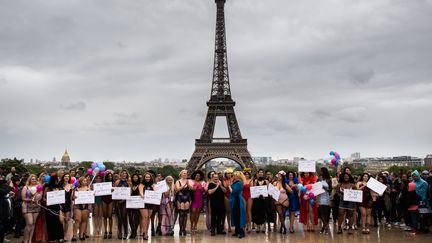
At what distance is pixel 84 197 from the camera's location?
11547 mm

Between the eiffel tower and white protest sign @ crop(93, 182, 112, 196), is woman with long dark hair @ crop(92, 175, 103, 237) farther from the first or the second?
the eiffel tower

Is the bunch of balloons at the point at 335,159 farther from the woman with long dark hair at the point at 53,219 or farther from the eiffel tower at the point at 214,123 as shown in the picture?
the eiffel tower at the point at 214,123

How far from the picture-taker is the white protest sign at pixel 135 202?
38.9ft

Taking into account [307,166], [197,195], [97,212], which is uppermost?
[307,166]

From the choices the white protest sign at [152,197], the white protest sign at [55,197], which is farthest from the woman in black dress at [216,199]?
the white protest sign at [55,197]

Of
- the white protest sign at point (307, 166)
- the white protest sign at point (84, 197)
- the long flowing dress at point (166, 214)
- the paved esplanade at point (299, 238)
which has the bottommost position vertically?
the paved esplanade at point (299, 238)

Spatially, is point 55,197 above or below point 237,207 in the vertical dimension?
above

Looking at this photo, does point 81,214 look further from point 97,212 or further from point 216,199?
point 216,199

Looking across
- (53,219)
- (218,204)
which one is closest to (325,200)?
(218,204)

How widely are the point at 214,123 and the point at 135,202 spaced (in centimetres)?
4709

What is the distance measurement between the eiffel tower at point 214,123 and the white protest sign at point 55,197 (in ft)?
143

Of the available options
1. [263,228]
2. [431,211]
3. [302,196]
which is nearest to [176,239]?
[263,228]

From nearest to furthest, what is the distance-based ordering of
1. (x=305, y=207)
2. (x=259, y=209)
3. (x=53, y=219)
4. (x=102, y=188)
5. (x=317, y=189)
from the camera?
(x=53, y=219) < (x=102, y=188) < (x=317, y=189) < (x=259, y=209) < (x=305, y=207)

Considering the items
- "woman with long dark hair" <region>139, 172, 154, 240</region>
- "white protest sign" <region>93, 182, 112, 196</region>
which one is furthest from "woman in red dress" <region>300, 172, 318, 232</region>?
"white protest sign" <region>93, 182, 112, 196</region>
